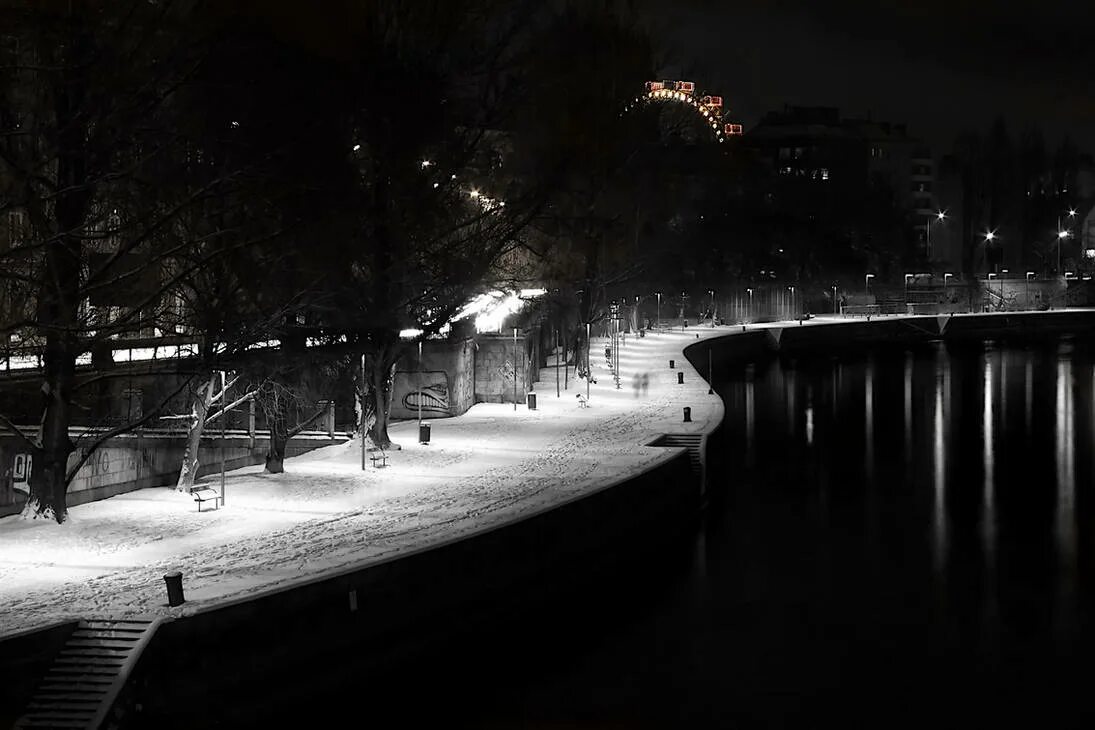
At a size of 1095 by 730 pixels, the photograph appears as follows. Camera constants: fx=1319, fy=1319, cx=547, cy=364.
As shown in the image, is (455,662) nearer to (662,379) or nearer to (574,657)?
(574,657)

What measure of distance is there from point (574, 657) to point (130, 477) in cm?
968

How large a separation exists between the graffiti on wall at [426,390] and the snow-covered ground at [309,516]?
120 cm

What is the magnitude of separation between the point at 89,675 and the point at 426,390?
20604 mm

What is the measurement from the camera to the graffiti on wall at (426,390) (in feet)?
111

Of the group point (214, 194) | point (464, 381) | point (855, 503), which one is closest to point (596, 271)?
point (464, 381)

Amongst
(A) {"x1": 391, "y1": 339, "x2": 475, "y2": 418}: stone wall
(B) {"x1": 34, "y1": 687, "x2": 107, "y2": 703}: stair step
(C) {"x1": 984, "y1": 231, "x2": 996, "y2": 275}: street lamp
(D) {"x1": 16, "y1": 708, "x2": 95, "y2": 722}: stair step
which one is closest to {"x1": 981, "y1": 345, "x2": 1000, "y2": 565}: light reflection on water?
(A) {"x1": 391, "y1": 339, "x2": 475, "y2": 418}: stone wall

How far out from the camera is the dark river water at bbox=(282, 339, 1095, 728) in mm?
17125

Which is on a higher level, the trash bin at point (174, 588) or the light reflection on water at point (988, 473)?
the trash bin at point (174, 588)

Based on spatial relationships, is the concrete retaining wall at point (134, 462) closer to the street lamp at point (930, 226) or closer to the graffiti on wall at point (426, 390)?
the graffiti on wall at point (426, 390)

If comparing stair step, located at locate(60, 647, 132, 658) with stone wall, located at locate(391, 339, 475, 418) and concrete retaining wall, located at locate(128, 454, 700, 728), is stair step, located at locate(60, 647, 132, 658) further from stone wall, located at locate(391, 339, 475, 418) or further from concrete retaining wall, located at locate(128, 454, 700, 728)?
stone wall, located at locate(391, 339, 475, 418)

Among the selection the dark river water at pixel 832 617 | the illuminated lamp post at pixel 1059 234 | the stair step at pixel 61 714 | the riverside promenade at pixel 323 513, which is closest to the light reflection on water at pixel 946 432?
the dark river water at pixel 832 617

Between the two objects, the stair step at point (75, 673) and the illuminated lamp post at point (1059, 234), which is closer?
the stair step at point (75, 673)

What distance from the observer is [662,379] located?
148 ft

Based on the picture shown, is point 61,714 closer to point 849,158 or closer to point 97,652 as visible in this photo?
point 97,652
